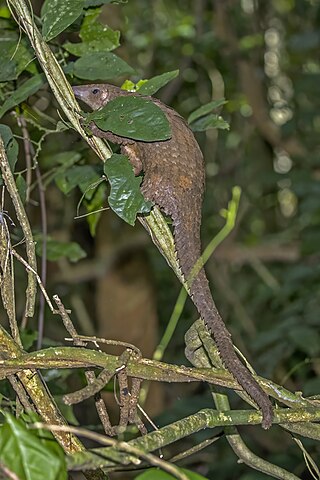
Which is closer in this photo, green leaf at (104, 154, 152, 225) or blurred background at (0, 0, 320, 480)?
green leaf at (104, 154, 152, 225)

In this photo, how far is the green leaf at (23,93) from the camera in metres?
1.19

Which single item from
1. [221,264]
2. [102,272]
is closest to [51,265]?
[102,272]

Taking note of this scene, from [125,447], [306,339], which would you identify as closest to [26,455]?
[125,447]

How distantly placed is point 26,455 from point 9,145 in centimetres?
64

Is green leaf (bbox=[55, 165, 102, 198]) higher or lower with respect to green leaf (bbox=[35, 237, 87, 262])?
higher

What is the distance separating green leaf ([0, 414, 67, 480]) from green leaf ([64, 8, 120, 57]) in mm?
858

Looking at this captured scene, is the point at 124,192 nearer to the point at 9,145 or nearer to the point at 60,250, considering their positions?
the point at 9,145

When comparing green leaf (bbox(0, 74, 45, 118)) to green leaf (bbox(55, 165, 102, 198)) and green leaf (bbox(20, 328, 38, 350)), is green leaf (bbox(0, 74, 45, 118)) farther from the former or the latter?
green leaf (bbox(20, 328, 38, 350))

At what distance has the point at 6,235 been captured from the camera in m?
1.01

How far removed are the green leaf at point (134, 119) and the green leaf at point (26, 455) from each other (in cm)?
47

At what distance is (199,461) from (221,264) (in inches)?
53.7

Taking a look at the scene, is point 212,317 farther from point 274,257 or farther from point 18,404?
point 274,257

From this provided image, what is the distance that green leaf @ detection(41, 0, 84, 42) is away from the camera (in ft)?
3.61

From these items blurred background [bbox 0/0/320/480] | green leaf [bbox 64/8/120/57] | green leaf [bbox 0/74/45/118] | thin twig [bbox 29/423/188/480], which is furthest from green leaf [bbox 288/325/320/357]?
→ thin twig [bbox 29/423/188/480]
